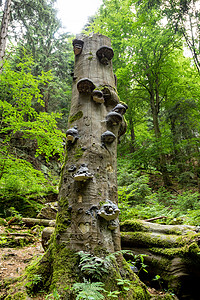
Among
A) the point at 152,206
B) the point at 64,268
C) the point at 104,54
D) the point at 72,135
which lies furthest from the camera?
the point at 152,206

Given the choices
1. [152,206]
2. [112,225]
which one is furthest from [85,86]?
[152,206]

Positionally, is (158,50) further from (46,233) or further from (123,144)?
(46,233)

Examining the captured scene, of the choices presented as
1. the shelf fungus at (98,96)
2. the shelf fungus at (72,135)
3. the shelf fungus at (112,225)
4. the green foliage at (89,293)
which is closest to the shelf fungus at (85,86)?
the shelf fungus at (98,96)

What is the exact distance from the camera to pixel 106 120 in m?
2.84

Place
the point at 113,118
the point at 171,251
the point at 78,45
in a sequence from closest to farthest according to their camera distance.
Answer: the point at 113,118 → the point at 171,251 → the point at 78,45

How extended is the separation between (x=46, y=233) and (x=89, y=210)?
73.5 inches

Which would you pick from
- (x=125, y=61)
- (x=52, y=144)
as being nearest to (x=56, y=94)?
(x=125, y=61)

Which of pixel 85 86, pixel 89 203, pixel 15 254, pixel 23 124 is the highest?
pixel 23 124

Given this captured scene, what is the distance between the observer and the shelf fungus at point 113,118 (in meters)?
2.81

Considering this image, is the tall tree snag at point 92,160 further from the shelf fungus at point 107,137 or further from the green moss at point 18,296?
the green moss at point 18,296

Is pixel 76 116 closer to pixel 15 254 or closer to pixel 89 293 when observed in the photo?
pixel 89 293

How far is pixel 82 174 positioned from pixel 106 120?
3.30 feet

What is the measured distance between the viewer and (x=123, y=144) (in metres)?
14.2

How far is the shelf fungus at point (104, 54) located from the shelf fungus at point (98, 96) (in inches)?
33.4
